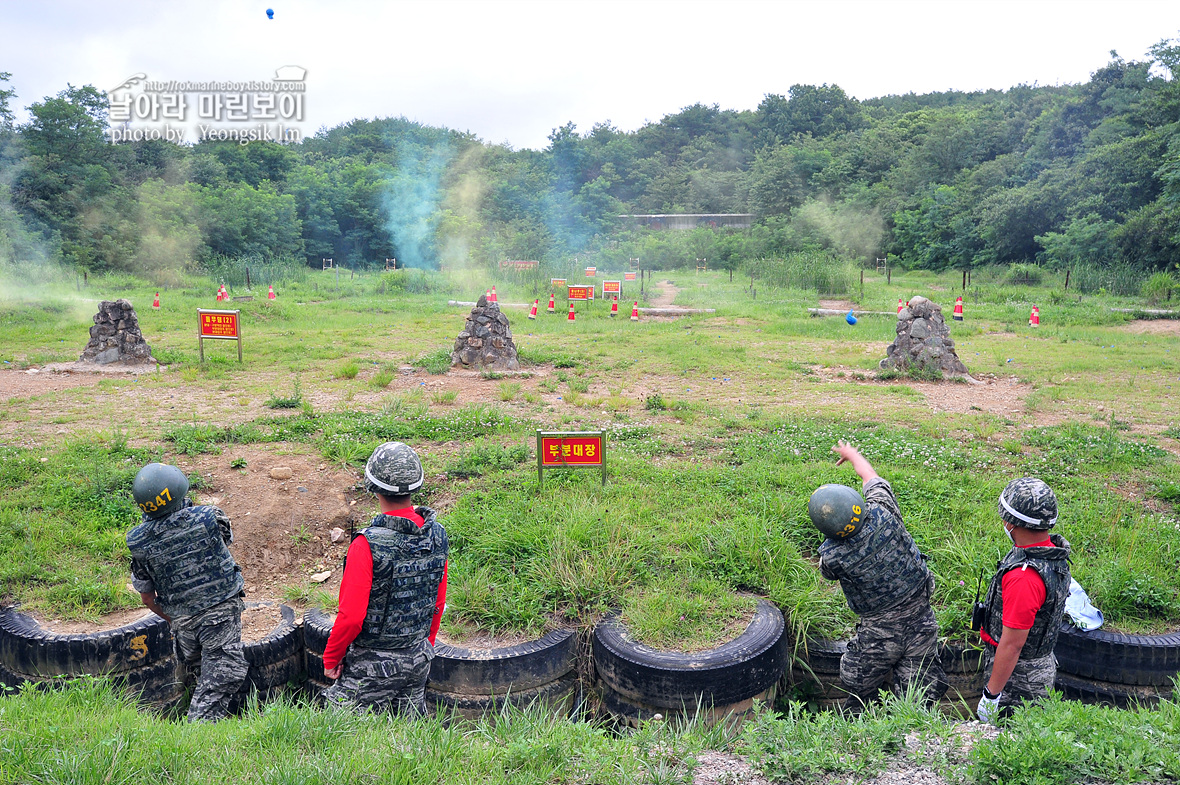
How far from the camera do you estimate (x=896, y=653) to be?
3.65 meters

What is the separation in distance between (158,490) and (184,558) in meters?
0.35

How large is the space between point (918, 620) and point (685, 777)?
1574mm

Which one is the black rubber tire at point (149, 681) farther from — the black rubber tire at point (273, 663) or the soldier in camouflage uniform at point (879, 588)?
the soldier in camouflage uniform at point (879, 588)

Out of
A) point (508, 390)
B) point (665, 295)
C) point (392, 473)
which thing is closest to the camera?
point (392, 473)

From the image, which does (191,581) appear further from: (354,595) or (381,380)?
(381,380)

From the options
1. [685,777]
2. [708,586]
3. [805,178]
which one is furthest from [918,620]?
[805,178]

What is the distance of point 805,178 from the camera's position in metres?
51.2

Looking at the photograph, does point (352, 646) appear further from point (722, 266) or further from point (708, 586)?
point (722, 266)

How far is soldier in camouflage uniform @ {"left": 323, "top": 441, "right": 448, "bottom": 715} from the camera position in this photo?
10.1ft

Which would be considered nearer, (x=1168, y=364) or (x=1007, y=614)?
(x=1007, y=614)

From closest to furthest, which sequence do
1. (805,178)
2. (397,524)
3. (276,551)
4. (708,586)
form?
(397,524)
(708,586)
(276,551)
(805,178)

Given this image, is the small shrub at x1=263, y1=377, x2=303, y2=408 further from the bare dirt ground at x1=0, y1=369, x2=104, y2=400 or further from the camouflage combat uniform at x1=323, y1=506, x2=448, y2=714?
the camouflage combat uniform at x1=323, y1=506, x2=448, y2=714

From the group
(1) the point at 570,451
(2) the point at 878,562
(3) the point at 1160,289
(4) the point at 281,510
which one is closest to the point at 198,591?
(4) the point at 281,510

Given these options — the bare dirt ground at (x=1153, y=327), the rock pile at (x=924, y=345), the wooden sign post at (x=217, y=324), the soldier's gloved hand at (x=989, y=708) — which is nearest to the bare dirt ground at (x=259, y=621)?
the soldier's gloved hand at (x=989, y=708)
